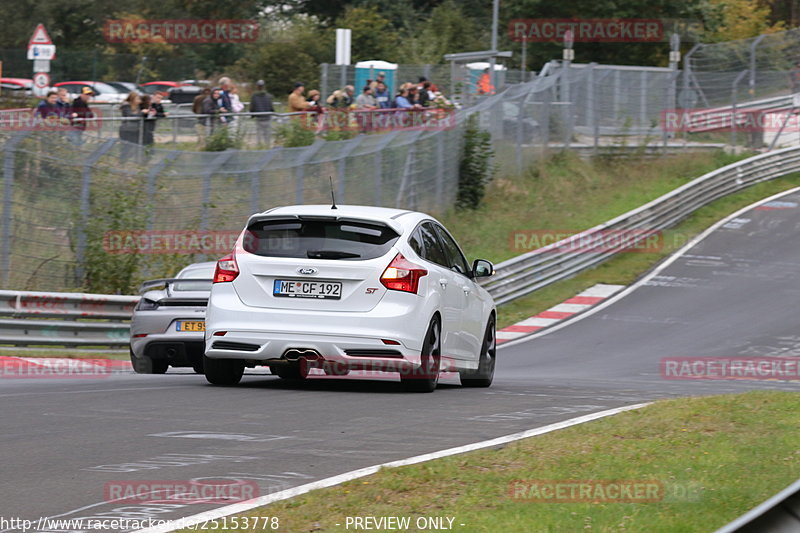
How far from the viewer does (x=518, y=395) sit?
1142cm

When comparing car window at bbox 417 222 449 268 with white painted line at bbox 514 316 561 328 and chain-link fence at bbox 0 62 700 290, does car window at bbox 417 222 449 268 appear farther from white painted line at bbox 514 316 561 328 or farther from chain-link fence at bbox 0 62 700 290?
white painted line at bbox 514 316 561 328

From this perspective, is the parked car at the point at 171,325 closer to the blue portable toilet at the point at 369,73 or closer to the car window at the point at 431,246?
the car window at the point at 431,246

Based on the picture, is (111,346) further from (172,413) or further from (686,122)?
(686,122)

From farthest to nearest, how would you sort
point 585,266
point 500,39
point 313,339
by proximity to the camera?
1. point 500,39
2. point 585,266
3. point 313,339

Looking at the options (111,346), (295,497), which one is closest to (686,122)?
(111,346)

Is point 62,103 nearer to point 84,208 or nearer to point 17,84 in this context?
point 84,208

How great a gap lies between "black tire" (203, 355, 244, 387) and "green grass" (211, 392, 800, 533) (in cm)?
392

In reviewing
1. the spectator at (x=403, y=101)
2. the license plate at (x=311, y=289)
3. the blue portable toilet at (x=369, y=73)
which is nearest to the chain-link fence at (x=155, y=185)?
the spectator at (x=403, y=101)

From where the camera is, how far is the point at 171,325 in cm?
1377

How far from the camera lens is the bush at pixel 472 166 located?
103 ft

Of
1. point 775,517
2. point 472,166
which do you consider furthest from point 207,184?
point 775,517

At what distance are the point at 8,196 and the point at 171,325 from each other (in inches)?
204

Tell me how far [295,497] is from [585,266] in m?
24.4

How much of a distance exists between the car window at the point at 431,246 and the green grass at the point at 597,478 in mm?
3058
